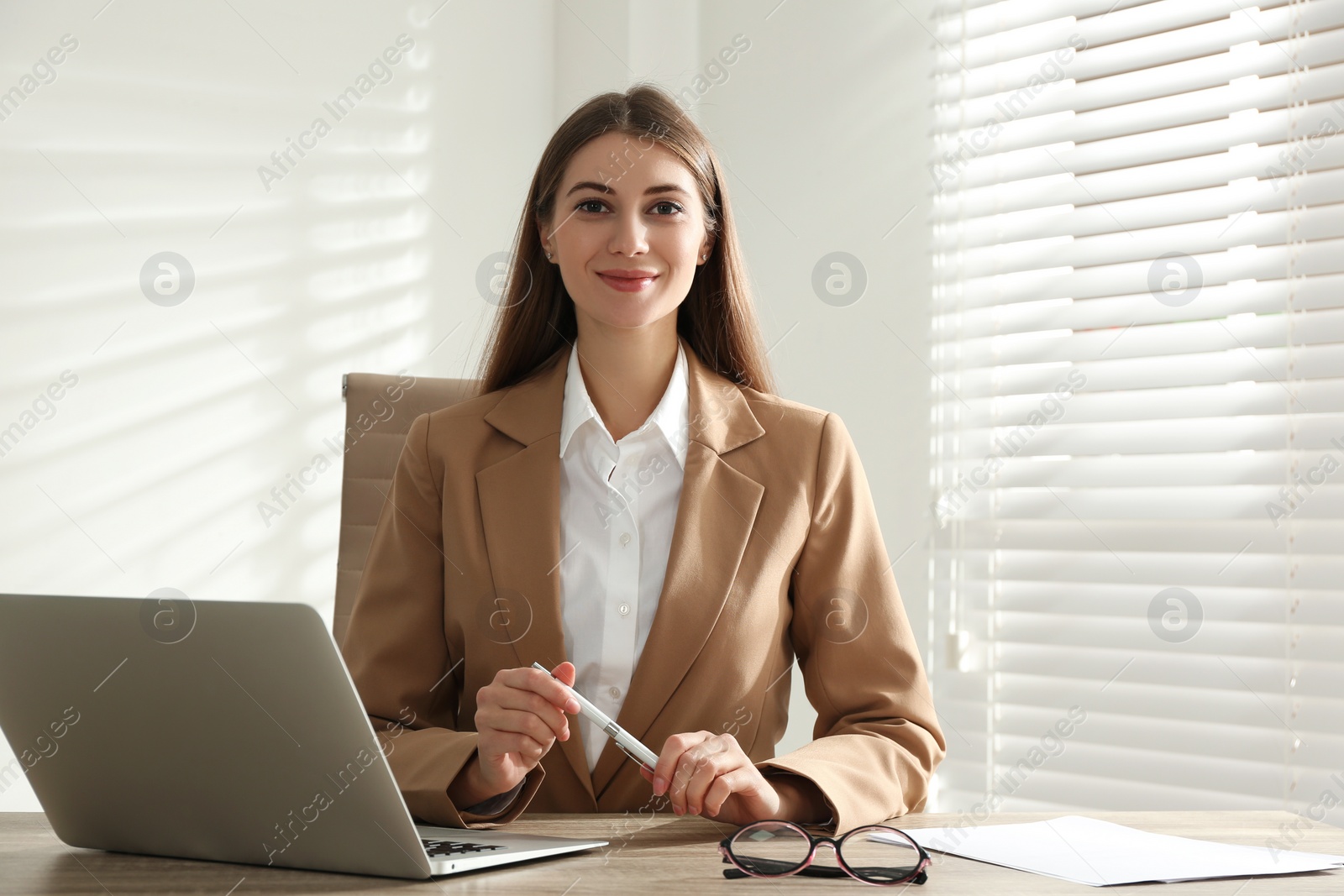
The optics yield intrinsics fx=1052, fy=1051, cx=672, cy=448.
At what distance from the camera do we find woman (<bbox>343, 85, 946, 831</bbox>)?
1.31 meters

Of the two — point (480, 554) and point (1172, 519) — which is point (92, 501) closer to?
point (480, 554)

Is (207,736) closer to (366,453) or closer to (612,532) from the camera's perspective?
(612,532)

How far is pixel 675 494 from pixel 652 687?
0.27 metres

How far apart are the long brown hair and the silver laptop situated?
0.83 metres

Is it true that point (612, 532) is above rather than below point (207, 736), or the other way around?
above

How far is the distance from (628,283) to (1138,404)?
4.00ft

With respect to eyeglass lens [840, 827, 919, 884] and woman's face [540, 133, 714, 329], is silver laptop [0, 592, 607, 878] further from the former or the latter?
woman's face [540, 133, 714, 329]

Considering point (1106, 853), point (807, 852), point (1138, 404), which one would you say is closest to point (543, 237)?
point (807, 852)

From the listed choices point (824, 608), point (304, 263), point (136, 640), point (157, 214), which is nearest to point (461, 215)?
point (304, 263)

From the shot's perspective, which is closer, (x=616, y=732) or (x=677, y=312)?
(x=616, y=732)

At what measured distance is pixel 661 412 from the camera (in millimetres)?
1466

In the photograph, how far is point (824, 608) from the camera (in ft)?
4.55

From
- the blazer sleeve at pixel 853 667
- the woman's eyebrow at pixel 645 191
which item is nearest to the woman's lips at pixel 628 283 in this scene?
the woman's eyebrow at pixel 645 191

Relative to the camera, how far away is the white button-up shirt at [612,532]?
4.44 ft
